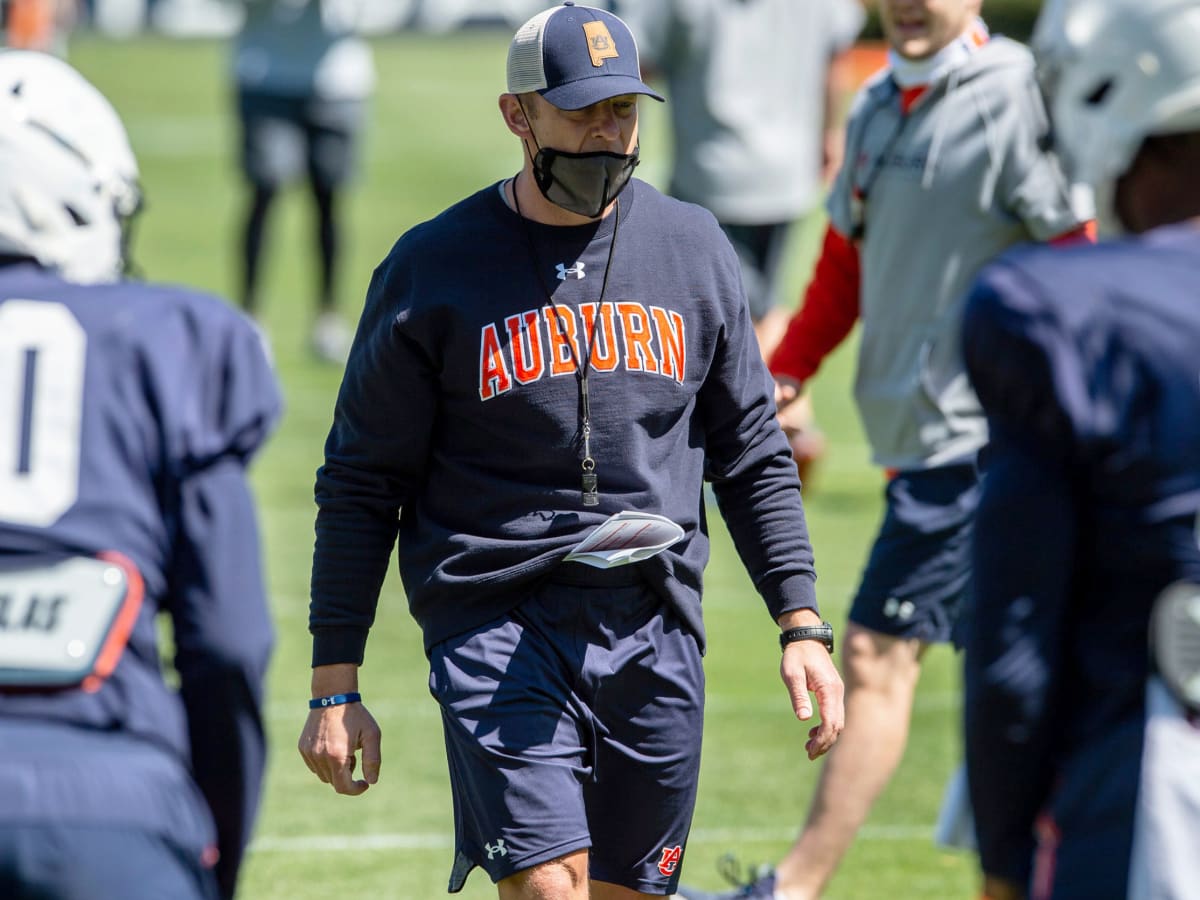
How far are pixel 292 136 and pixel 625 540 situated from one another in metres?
8.81

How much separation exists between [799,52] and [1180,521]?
24.6ft

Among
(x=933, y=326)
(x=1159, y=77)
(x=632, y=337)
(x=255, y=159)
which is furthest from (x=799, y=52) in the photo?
(x=1159, y=77)

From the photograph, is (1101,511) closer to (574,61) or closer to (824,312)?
(574,61)

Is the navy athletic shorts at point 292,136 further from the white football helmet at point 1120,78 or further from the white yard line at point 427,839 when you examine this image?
the white football helmet at point 1120,78

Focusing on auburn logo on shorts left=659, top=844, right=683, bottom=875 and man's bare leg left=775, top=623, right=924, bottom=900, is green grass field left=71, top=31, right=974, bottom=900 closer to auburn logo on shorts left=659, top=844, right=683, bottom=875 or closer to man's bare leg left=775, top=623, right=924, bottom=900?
man's bare leg left=775, top=623, right=924, bottom=900

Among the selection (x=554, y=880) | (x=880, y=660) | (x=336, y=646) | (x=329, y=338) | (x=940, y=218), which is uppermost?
(x=940, y=218)

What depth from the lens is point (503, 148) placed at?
21.0m

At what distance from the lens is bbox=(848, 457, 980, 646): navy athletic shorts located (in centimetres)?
493

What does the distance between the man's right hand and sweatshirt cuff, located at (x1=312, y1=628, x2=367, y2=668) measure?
0.28 feet

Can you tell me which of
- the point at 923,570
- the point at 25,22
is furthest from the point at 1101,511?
the point at 25,22

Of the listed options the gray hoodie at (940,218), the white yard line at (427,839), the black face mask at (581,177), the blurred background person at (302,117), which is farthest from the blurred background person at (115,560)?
the blurred background person at (302,117)

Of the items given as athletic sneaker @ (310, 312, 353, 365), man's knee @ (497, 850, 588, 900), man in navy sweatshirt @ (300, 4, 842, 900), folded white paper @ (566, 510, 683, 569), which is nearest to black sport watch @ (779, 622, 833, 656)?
man in navy sweatshirt @ (300, 4, 842, 900)

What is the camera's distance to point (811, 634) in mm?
3787

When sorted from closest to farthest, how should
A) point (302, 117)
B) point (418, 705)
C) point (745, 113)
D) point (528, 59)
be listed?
point (528, 59) → point (418, 705) → point (745, 113) → point (302, 117)
